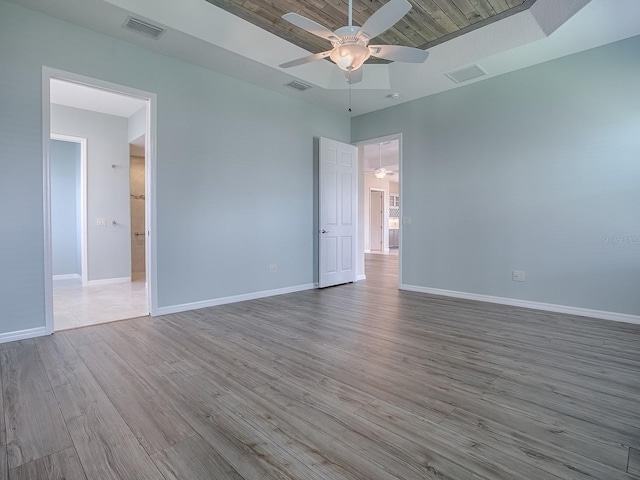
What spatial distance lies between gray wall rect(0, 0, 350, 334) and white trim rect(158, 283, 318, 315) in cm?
5

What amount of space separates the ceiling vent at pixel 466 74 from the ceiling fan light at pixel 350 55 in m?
2.08

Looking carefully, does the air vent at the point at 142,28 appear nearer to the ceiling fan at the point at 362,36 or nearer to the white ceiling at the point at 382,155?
the ceiling fan at the point at 362,36

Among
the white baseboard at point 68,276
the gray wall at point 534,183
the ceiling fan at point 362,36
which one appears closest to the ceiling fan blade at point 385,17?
the ceiling fan at point 362,36

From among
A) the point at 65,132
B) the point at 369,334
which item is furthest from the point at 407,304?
the point at 65,132

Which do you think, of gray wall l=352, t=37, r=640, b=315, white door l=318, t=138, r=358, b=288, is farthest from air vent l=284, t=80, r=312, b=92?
gray wall l=352, t=37, r=640, b=315

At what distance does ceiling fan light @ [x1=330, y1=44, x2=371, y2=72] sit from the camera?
2.59 meters

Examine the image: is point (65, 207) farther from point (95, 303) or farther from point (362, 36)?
point (362, 36)

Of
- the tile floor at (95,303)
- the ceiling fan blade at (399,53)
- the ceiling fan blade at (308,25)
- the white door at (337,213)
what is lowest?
the tile floor at (95,303)

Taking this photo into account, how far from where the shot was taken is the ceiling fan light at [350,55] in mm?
2592

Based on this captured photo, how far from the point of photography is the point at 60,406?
1878 mm

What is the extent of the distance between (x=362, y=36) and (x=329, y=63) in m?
Answer: 2.24

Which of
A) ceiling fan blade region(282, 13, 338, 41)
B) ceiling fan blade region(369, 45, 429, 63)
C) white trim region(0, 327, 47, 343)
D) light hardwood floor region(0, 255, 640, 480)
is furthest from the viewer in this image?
white trim region(0, 327, 47, 343)

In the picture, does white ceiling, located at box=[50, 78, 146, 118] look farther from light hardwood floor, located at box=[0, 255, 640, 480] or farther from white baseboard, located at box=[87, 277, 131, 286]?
light hardwood floor, located at box=[0, 255, 640, 480]

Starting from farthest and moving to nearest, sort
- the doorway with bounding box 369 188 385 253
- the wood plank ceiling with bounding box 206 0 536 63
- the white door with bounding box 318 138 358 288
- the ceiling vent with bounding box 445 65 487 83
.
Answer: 1. the doorway with bounding box 369 188 385 253
2. the white door with bounding box 318 138 358 288
3. the ceiling vent with bounding box 445 65 487 83
4. the wood plank ceiling with bounding box 206 0 536 63
